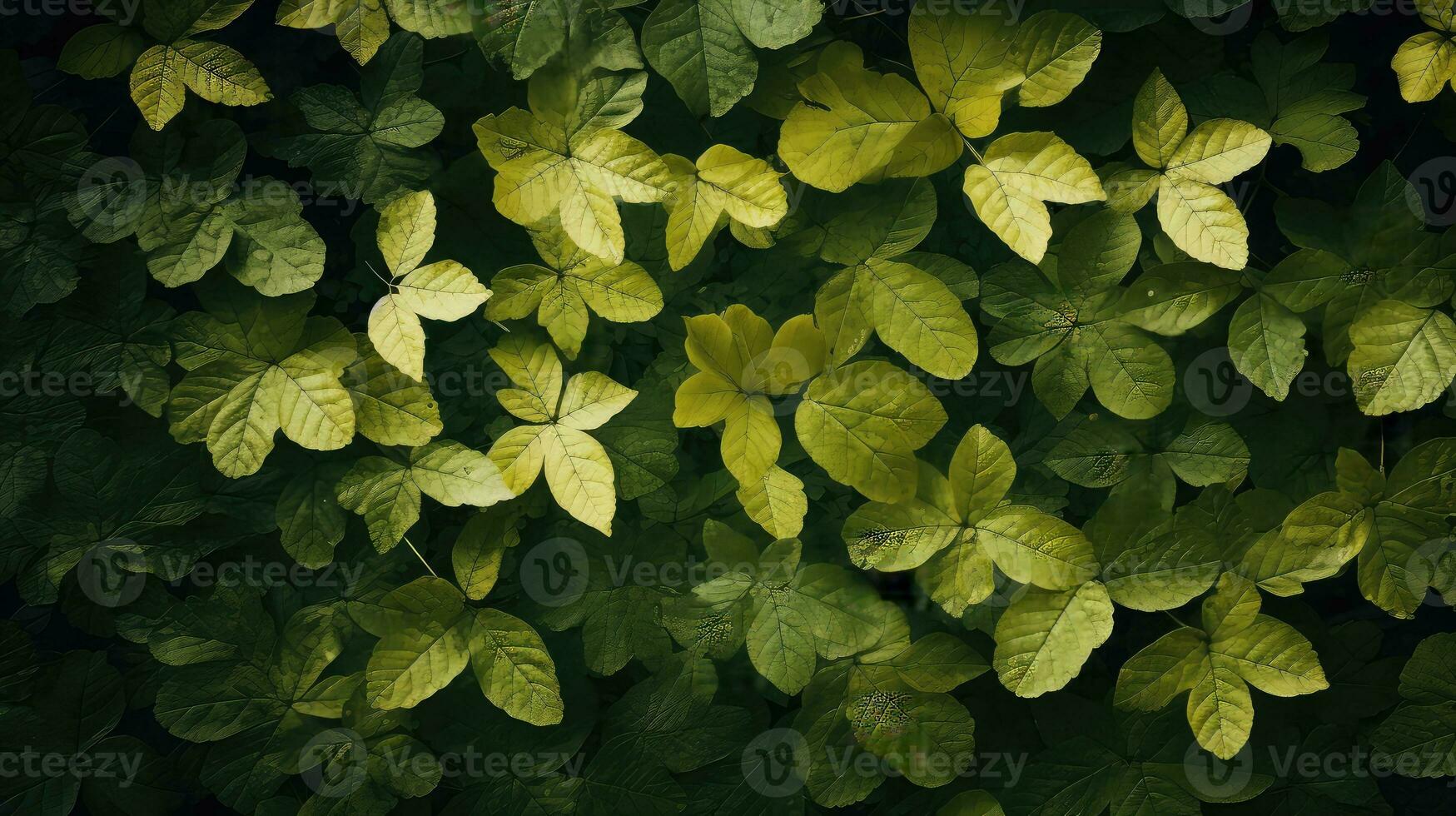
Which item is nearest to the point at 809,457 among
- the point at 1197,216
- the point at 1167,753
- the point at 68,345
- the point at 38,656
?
the point at 1197,216

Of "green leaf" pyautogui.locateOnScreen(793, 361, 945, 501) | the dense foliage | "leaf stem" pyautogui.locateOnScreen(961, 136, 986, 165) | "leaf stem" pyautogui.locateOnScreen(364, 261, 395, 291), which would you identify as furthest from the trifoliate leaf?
"leaf stem" pyautogui.locateOnScreen(961, 136, 986, 165)

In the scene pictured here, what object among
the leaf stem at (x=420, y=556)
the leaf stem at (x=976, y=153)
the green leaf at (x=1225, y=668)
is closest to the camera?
the leaf stem at (x=976, y=153)

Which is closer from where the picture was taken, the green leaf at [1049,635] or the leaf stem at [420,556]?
the green leaf at [1049,635]

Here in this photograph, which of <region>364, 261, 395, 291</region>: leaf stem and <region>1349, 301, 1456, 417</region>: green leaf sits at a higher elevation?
<region>1349, 301, 1456, 417</region>: green leaf

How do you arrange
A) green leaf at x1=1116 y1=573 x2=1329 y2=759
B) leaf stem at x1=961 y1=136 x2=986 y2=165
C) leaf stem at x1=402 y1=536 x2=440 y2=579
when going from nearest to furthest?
Answer: 1. leaf stem at x1=961 y1=136 x2=986 y2=165
2. green leaf at x1=1116 y1=573 x2=1329 y2=759
3. leaf stem at x1=402 y1=536 x2=440 y2=579

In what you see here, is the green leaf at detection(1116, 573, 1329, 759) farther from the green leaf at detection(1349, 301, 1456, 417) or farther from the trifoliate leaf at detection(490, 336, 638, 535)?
the trifoliate leaf at detection(490, 336, 638, 535)

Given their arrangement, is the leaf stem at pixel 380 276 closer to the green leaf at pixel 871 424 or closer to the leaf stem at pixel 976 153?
the green leaf at pixel 871 424

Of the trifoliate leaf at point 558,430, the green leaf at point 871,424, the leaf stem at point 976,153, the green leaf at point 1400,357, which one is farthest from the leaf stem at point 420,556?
the green leaf at point 1400,357

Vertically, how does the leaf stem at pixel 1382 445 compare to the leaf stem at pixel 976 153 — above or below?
below
